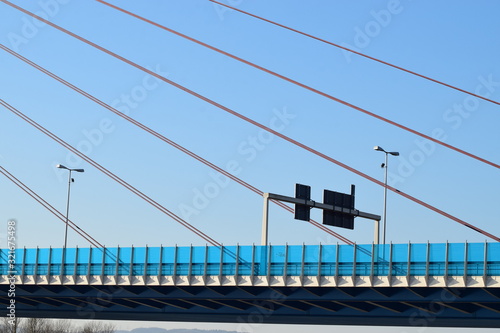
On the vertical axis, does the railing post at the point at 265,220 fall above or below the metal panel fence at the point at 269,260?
above

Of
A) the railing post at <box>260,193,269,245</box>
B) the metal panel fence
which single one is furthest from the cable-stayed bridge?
the railing post at <box>260,193,269,245</box>

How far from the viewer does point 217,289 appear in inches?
2333

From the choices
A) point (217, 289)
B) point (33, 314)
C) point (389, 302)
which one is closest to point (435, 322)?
point (389, 302)

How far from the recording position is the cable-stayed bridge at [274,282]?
5134 centimetres

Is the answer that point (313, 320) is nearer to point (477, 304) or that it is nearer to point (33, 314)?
point (477, 304)

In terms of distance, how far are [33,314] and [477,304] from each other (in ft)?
123

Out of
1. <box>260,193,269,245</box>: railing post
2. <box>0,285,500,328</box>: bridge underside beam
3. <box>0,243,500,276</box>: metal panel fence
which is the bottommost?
<box>0,285,500,328</box>: bridge underside beam

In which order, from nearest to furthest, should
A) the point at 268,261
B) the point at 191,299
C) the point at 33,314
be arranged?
the point at 268,261 < the point at 191,299 < the point at 33,314

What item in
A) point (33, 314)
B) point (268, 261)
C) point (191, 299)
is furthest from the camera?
point (33, 314)

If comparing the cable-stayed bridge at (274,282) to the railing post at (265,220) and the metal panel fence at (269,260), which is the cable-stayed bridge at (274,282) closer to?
the metal panel fence at (269,260)

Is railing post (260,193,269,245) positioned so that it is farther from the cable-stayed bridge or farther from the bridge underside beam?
the bridge underside beam

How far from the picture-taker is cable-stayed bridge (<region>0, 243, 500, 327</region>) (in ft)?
168

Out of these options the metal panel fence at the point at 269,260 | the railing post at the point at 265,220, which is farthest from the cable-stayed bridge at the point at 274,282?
the railing post at the point at 265,220

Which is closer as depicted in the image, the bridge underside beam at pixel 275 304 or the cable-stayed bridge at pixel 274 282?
the cable-stayed bridge at pixel 274 282
